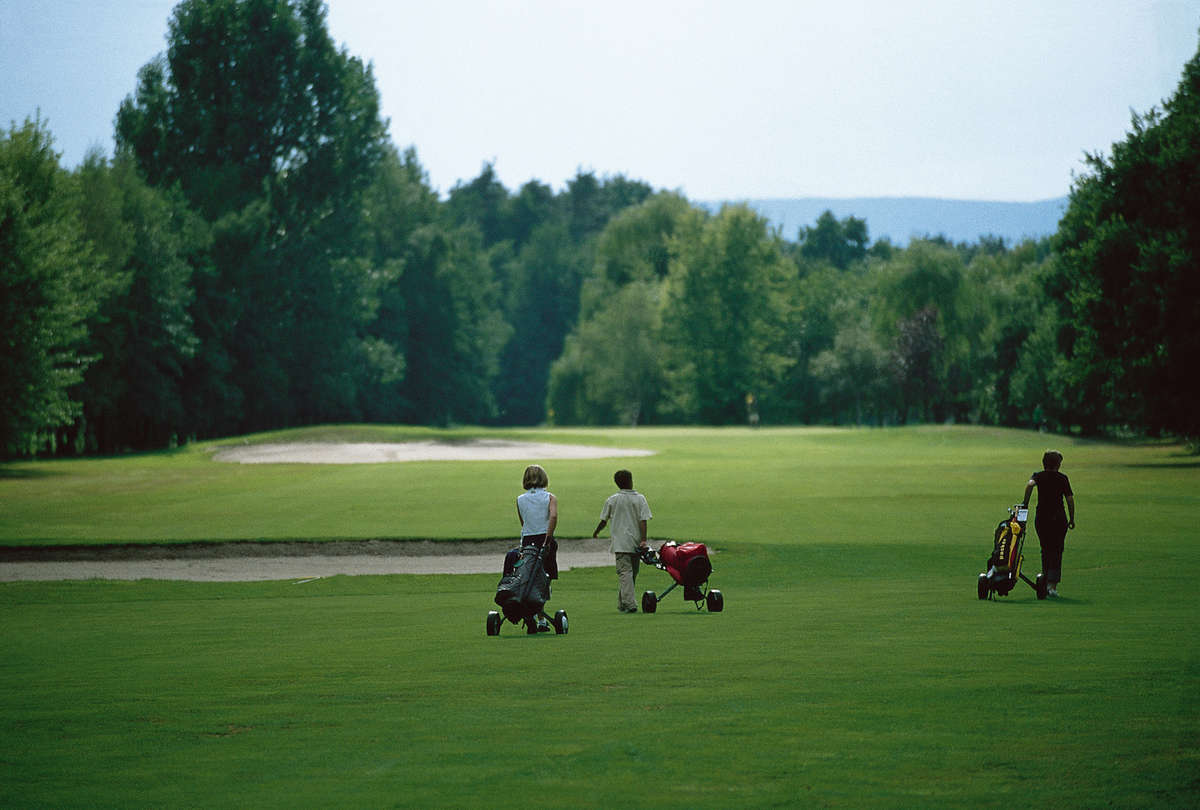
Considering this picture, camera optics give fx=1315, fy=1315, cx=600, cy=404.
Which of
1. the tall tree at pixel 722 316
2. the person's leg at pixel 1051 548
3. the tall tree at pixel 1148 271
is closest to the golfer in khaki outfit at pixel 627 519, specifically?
the person's leg at pixel 1051 548

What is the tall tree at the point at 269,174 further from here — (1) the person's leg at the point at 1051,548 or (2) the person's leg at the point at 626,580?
(1) the person's leg at the point at 1051,548

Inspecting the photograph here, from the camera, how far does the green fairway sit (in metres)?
7.79

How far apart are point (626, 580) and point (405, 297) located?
97691mm

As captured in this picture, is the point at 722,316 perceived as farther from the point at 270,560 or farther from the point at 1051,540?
the point at 1051,540

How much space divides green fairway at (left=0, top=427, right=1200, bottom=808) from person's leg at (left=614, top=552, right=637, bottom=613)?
0.41 m

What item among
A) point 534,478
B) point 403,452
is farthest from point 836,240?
point 534,478

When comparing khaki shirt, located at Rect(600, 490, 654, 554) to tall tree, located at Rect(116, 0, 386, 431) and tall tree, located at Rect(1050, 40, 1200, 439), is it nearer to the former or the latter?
tall tree, located at Rect(1050, 40, 1200, 439)

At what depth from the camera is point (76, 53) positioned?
69.0 m

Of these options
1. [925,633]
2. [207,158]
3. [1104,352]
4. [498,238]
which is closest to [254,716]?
[925,633]

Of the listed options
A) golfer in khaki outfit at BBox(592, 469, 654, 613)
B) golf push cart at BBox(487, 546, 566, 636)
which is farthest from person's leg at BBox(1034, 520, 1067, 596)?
golf push cart at BBox(487, 546, 566, 636)

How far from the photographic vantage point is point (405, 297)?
113062 mm

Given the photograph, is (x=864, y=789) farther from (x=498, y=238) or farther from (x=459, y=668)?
(x=498, y=238)

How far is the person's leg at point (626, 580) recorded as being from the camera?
17.2m

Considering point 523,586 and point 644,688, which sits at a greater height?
point 523,586
